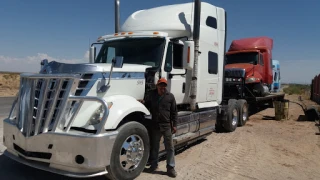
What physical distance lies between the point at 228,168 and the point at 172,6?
422cm

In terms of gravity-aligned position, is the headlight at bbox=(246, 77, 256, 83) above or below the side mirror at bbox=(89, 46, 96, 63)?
below

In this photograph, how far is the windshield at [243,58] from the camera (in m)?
13.4

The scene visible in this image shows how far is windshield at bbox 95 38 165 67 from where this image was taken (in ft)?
19.6

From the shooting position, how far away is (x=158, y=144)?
207 inches

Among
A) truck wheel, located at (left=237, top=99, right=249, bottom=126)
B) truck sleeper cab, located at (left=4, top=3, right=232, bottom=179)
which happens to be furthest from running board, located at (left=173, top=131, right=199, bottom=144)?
truck wheel, located at (left=237, top=99, right=249, bottom=126)

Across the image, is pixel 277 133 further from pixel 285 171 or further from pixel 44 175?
pixel 44 175

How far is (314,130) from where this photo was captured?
9852 millimetres

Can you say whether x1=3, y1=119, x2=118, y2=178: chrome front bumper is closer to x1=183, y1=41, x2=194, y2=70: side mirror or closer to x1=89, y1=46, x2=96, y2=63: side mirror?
x1=183, y1=41, x2=194, y2=70: side mirror

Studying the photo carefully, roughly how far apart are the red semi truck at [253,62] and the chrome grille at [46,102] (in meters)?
9.05

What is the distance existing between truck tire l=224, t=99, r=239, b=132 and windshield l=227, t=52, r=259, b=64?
3.97 metres

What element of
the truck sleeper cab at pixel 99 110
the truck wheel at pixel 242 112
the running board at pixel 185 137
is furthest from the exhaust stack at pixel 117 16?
the truck wheel at pixel 242 112

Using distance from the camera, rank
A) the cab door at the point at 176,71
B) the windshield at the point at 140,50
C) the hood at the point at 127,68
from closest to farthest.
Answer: the hood at the point at 127,68
the windshield at the point at 140,50
the cab door at the point at 176,71

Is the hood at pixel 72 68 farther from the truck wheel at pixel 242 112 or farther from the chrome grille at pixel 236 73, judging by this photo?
the chrome grille at pixel 236 73

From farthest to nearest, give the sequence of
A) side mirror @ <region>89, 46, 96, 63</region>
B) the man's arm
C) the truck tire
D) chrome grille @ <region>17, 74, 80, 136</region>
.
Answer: the truck tire, side mirror @ <region>89, 46, 96, 63</region>, the man's arm, chrome grille @ <region>17, 74, 80, 136</region>
